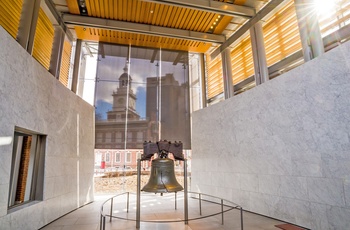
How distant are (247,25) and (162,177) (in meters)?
4.93

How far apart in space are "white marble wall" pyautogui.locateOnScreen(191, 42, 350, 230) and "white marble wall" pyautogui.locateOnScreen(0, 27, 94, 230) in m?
3.93

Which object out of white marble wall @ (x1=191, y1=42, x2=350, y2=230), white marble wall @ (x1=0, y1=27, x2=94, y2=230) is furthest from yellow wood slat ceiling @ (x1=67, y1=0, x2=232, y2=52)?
white marble wall @ (x1=191, y1=42, x2=350, y2=230)

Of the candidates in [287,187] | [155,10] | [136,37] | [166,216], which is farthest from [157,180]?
[136,37]

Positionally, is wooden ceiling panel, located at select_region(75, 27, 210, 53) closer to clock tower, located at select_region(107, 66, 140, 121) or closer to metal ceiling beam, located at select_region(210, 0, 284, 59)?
metal ceiling beam, located at select_region(210, 0, 284, 59)

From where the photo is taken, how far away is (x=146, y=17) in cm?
604

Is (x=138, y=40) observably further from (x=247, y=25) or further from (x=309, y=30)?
(x=309, y=30)

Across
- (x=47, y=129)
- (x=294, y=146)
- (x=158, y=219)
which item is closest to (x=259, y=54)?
(x=294, y=146)

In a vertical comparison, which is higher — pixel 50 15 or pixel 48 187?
pixel 50 15

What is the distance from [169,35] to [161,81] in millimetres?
1812

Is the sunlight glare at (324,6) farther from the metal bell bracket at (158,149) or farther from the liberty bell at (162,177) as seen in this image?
the liberty bell at (162,177)

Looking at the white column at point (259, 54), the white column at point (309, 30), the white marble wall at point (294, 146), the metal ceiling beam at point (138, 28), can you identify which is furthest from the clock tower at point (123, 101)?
the white column at point (309, 30)

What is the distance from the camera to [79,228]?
3836mm

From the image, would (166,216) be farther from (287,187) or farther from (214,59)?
(214,59)

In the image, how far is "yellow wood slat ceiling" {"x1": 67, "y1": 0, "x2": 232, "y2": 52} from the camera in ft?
18.2
